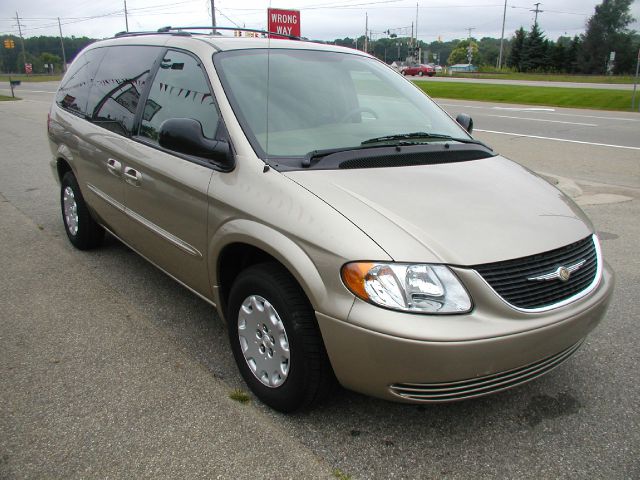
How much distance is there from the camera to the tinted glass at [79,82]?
183 inches

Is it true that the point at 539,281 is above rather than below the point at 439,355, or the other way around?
→ above

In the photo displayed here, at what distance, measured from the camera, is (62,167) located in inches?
205

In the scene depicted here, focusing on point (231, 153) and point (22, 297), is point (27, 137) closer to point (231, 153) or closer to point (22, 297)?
point (22, 297)

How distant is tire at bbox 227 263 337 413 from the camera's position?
2428 millimetres

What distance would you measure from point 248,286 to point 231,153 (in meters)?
0.68

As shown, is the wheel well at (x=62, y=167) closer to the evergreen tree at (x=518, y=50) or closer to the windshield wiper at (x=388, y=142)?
the windshield wiper at (x=388, y=142)

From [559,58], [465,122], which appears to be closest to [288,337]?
[465,122]

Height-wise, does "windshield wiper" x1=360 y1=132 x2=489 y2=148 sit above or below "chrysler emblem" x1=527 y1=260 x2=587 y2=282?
above

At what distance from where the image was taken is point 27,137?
13.4 m

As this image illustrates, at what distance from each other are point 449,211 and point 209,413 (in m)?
1.48

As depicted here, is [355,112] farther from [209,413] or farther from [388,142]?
[209,413]

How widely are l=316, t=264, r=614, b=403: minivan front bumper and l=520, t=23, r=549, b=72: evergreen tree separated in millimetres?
74256

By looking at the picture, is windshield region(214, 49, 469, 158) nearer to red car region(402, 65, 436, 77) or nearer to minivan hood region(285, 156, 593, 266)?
minivan hood region(285, 156, 593, 266)

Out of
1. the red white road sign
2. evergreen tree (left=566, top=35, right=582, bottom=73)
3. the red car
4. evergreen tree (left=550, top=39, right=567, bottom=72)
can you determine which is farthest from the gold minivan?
evergreen tree (left=566, top=35, right=582, bottom=73)
